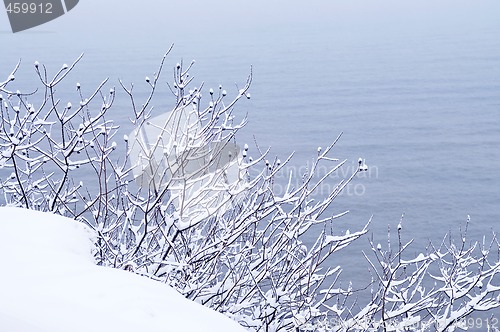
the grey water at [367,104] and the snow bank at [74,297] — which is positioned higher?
the snow bank at [74,297]

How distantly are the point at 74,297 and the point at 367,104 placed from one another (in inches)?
3114

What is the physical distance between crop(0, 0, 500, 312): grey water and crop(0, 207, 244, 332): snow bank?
10520 mm

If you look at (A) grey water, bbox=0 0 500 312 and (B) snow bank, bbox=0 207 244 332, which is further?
(A) grey water, bbox=0 0 500 312

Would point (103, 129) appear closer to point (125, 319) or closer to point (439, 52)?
point (125, 319)

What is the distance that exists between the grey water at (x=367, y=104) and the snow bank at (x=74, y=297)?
1052cm

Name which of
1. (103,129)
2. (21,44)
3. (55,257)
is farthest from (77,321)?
(21,44)

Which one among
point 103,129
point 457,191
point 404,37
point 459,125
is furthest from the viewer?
point 404,37

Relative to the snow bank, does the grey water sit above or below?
below

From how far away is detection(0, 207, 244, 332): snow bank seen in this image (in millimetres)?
2262

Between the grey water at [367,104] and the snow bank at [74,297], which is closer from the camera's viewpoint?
the snow bank at [74,297]

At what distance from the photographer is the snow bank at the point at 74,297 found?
2262 millimetres

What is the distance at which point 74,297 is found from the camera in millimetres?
2420

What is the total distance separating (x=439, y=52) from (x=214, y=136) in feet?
416

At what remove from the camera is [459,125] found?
73.2 meters
